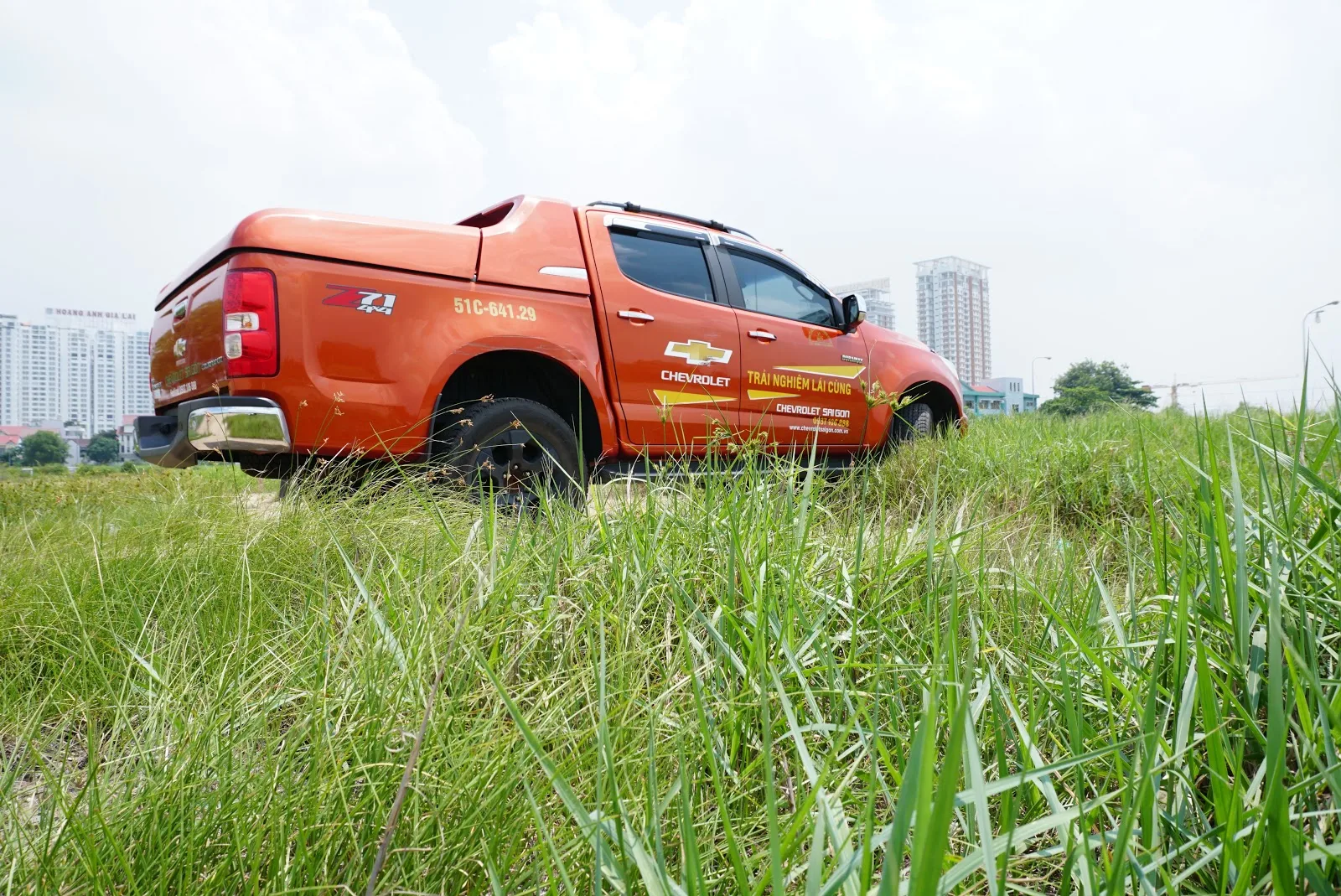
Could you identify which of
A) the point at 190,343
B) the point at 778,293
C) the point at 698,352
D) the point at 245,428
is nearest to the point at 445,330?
the point at 245,428

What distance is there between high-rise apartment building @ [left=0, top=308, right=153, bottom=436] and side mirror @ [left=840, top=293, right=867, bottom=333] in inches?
3035

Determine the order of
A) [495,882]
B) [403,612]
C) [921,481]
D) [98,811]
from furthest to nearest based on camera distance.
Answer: [921,481] → [403,612] → [98,811] → [495,882]

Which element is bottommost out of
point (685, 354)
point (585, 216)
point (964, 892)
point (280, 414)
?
point (964, 892)

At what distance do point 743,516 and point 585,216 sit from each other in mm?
2935

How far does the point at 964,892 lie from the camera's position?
32.9 inches

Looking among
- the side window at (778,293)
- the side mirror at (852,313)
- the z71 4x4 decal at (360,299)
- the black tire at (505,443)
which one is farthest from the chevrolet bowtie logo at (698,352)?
the z71 4x4 decal at (360,299)

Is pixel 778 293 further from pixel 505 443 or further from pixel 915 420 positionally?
pixel 505 443

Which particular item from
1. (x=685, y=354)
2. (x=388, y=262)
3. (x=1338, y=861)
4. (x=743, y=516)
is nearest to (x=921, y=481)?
(x=685, y=354)

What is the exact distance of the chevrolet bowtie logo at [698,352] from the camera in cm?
439

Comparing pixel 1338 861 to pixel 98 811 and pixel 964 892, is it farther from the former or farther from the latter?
pixel 98 811

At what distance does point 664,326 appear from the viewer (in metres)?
4.34

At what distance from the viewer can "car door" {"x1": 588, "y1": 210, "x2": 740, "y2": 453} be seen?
13.8ft

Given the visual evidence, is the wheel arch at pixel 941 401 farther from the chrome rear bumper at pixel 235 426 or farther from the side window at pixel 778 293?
the chrome rear bumper at pixel 235 426

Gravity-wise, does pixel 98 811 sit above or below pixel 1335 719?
below
